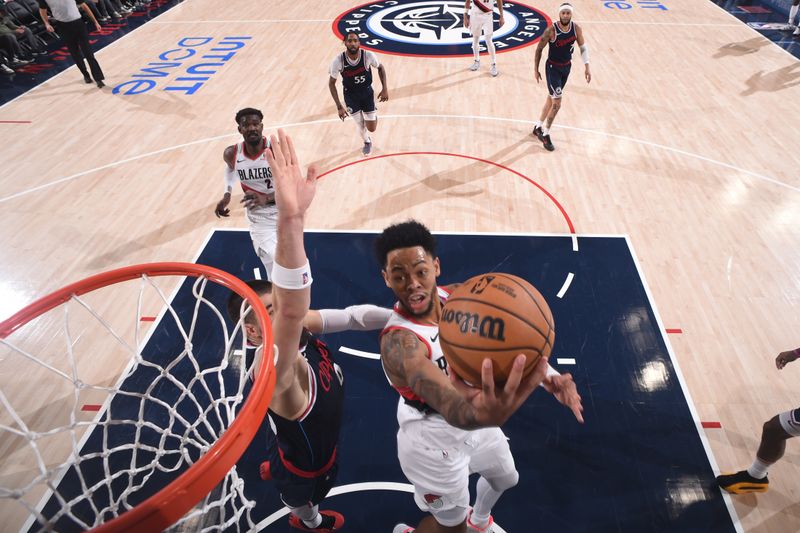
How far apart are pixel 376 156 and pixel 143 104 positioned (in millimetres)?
4754

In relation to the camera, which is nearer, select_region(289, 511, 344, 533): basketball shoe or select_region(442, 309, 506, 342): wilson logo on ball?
select_region(442, 309, 506, 342): wilson logo on ball

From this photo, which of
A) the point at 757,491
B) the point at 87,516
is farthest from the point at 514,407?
the point at 87,516

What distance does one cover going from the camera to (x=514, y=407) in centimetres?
165

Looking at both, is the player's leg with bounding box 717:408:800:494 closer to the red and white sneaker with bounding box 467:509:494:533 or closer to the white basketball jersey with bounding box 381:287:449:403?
the red and white sneaker with bounding box 467:509:494:533

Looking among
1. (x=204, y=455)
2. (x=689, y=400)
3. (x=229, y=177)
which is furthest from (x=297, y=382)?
(x=689, y=400)

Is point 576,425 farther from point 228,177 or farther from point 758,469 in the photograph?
point 228,177

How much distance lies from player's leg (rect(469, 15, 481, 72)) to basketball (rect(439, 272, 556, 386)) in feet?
28.4

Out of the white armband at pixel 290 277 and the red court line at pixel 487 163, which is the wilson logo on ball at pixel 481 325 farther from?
the red court line at pixel 487 163

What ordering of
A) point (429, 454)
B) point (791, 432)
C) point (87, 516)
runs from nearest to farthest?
point (429, 454) → point (791, 432) → point (87, 516)

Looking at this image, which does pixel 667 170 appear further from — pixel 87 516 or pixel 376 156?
pixel 87 516

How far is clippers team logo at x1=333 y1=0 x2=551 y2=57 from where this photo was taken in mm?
10914

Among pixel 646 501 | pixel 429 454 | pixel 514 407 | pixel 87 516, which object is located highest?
pixel 514 407

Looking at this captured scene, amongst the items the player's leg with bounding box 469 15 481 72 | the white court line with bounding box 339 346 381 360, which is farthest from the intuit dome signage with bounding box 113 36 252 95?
the white court line with bounding box 339 346 381 360

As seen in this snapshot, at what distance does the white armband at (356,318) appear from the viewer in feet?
9.41
